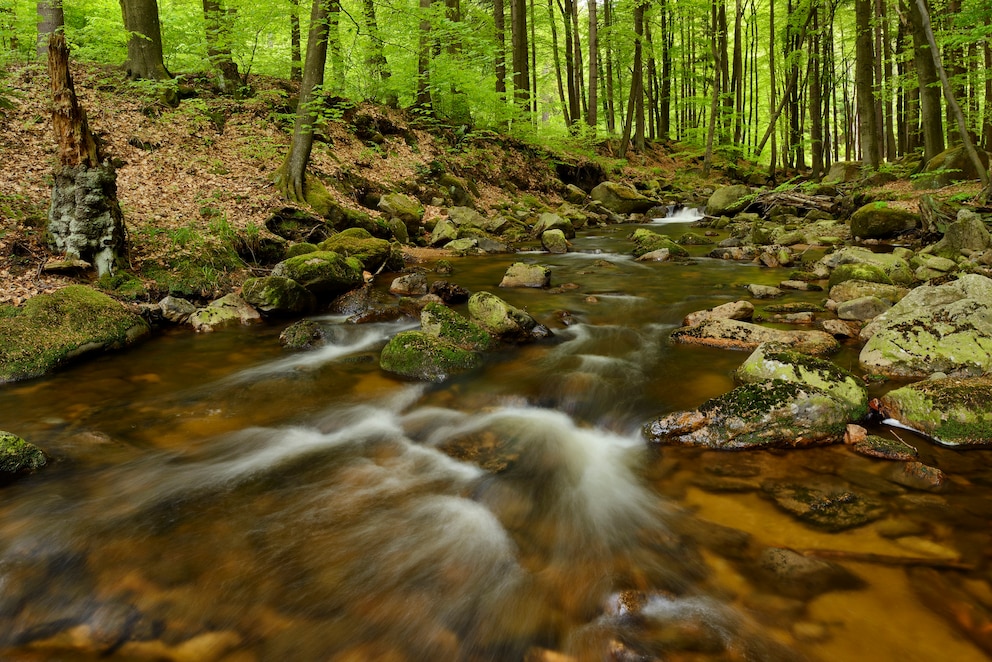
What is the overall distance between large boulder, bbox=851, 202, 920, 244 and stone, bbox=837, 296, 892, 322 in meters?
6.36

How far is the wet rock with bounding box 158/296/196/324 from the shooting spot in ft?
23.3

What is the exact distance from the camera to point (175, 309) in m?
7.16

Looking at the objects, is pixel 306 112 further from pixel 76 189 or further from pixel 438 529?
pixel 438 529

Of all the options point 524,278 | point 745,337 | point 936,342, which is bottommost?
point 745,337

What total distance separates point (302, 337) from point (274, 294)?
1.29 meters

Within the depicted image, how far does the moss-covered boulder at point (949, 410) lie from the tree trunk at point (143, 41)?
46.3 feet

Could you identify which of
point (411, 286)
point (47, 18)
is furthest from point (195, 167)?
point (411, 286)

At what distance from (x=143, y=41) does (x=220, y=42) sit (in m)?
1.88

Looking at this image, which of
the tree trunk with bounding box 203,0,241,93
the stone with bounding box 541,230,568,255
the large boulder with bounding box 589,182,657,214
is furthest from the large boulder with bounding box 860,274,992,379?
the large boulder with bounding box 589,182,657,214

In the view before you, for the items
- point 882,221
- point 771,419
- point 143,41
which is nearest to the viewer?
point 771,419

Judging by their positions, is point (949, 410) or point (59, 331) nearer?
point (949, 410)

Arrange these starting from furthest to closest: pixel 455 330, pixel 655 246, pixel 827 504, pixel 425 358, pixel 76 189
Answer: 1. pixel 655 246
2. pixel 76 189
3. pixel 455 330
4. pixel 425 358
5. pixel 827 504

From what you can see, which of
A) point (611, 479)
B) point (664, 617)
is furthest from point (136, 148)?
point (664, 617)

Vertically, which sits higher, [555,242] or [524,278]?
[555,242]
